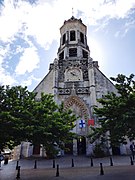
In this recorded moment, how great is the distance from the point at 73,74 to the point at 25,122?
18.9 m

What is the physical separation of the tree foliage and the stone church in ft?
38.5

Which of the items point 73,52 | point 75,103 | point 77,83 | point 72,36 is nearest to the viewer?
point 75,103

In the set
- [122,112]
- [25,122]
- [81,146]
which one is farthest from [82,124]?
[25,122]

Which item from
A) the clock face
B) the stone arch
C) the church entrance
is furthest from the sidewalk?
the clock face

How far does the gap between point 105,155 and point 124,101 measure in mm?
12513

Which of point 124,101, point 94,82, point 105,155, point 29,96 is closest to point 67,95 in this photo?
point 94,82

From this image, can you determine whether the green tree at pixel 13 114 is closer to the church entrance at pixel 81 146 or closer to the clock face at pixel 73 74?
the church entrance at pixel 81 146

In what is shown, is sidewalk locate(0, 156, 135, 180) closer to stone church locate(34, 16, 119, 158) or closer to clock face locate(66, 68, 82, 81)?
stone church locate(34, 16, 119, 158)

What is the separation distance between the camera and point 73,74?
27.6 metres

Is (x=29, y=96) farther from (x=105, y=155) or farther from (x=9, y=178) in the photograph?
(x=105, y=155)

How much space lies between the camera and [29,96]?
461 inches

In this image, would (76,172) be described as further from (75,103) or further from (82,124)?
(75,103)

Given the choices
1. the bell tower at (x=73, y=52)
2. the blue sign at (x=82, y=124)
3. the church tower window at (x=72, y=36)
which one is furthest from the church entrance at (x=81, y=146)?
the church tower window at (x=72, y=36)

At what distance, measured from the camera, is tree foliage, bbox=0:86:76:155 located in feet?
29.3
